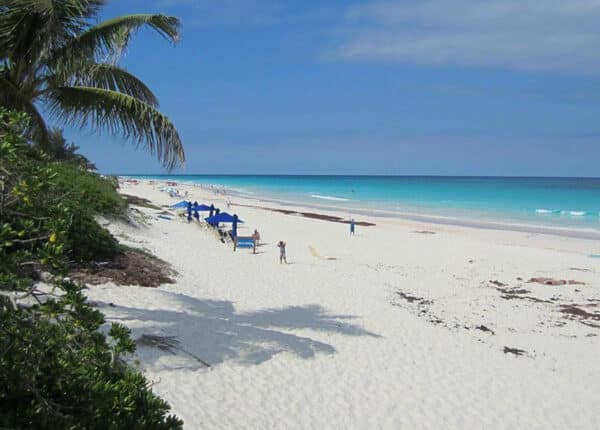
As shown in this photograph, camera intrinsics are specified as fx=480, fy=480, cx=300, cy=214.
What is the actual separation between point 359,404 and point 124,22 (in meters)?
6.13

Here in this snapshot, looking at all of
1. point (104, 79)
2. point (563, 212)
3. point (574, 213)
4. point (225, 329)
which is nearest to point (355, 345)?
point (225, 329)

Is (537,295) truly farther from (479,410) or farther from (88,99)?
(88,99)

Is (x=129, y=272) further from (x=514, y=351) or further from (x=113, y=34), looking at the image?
(x=514, y=351)

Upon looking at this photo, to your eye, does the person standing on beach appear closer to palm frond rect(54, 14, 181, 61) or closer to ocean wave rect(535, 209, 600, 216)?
palm frond rect(54, 14, 181, 61)

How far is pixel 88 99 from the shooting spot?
675cm

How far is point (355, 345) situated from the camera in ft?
28.0

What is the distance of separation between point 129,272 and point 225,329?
10.8 ft

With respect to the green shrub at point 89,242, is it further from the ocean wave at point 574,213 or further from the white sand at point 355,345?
the ocean wave at point 574,213

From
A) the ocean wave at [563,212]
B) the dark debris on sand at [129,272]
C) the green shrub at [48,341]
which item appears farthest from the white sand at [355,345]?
the ocean wave at [563,212]

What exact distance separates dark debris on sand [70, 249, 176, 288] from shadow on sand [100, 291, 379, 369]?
84cm

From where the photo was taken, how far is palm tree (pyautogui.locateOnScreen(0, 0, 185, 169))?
5707 mm

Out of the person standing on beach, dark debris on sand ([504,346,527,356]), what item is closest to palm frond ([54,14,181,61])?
dark debris on sand ([504,346,527,356])

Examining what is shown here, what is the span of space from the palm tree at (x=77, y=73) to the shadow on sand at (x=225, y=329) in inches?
106

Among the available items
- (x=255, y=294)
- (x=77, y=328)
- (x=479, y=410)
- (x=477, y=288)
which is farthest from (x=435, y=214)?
(x=77, y=328)
